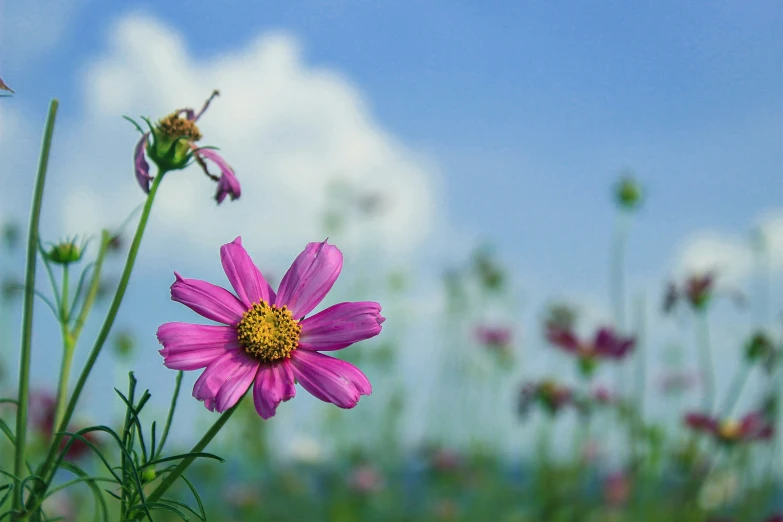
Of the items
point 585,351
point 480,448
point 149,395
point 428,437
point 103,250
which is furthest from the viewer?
point 480,448

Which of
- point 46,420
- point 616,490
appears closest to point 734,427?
point 616,490

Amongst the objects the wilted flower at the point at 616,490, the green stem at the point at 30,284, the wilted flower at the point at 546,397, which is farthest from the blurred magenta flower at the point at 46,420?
the wilted flower at the point at 616,490

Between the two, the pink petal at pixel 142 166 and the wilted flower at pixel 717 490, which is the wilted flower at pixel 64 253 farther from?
the wilted flower at pixel 717 490

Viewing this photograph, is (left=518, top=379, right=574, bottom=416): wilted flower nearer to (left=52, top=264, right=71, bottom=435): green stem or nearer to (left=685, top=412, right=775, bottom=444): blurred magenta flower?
(left=685, top=412, right=775, bottom=444): blurred magenta flower

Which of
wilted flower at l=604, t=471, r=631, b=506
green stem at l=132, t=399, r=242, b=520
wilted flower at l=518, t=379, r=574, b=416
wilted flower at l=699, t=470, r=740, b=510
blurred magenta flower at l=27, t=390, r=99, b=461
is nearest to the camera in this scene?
green stem at l=132, t=399, r=242, b=520

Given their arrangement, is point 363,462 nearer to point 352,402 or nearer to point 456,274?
point 456,274

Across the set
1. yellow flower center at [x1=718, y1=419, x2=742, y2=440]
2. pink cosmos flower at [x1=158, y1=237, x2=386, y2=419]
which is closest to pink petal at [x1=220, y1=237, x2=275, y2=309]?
pink cosmos flower at [x1=158, y1=237, x2=386, y2=419]

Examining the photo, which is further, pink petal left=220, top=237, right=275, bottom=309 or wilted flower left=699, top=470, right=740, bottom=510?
wilted flower left=699, top=470, right=740, bottom=510

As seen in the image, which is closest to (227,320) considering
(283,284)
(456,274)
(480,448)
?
(283,284)
